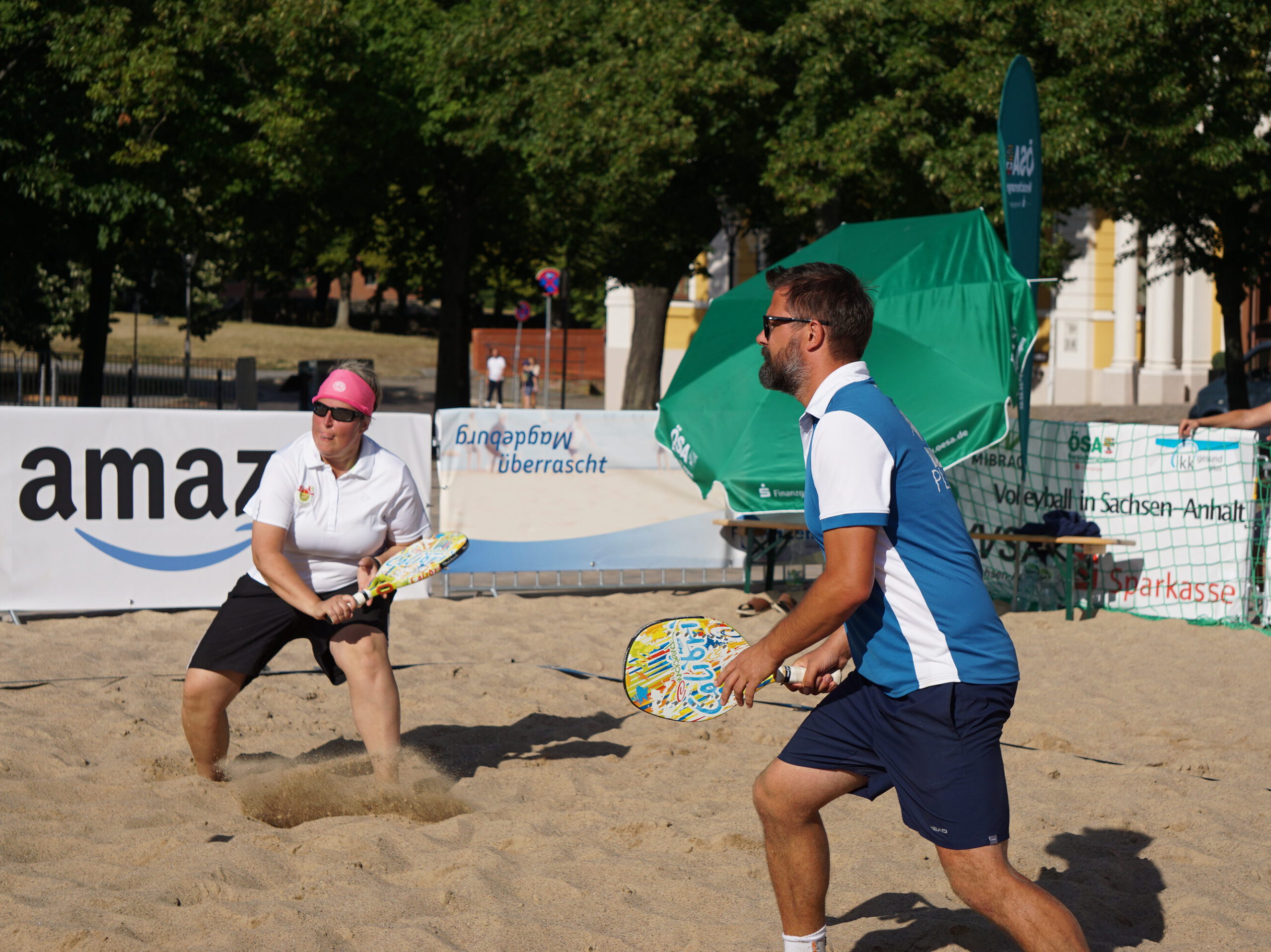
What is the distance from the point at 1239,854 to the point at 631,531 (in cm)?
634

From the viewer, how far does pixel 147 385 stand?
29.3m

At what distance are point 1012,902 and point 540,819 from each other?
2396 millimetres

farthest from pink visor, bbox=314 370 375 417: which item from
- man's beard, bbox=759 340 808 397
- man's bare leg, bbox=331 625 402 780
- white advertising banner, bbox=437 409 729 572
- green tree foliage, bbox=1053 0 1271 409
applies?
green tree foliage, bbox=1053 0 1271 409

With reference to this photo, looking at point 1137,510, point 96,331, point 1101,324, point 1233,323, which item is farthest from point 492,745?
point 1101,324

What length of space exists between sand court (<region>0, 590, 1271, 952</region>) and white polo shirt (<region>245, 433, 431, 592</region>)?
956mm

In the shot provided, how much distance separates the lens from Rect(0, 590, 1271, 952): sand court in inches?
157

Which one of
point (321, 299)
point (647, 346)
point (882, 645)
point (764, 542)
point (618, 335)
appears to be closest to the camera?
point (882, 645)

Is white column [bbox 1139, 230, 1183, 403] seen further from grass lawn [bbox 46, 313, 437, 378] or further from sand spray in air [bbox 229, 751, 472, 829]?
sand spray in air [bbox 229, 751, 472, 829]

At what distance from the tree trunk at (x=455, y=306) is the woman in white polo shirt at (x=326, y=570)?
22.1 m

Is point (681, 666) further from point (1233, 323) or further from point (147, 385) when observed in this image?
point (147, 385)

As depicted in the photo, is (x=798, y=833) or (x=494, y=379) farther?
(x=494, y=379)

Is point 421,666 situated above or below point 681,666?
below

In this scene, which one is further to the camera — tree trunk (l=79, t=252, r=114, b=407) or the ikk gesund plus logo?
tree trunk (l=79, t=252, r=114, b=407)

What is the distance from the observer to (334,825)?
481 cm
